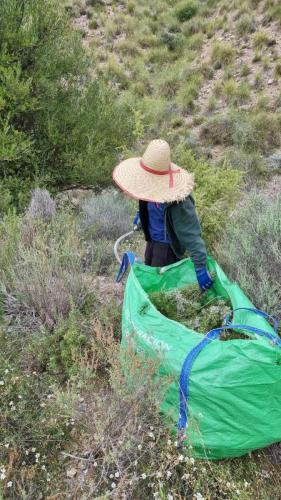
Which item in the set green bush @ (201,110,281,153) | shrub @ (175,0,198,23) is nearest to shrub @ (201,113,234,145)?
green bush @ (201,110,281,153)

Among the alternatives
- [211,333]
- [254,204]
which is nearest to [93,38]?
[254,204]

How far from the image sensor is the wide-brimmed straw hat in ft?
8.11

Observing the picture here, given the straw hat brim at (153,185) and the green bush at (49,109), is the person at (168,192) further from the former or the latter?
the green bush at (49,109)

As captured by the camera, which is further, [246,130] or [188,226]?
[246,130]

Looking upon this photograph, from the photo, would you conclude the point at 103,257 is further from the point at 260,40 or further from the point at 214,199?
the point at 260,40

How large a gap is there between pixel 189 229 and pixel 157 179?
1.32 ft

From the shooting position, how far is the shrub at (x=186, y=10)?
13.3 m

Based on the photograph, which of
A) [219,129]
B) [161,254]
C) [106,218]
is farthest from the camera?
[219,129]

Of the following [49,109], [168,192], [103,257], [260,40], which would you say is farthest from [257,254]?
[260,40]

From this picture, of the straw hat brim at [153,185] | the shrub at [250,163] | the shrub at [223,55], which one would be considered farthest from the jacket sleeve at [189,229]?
the shrub at [223,55]

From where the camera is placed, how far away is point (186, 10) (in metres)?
13.4

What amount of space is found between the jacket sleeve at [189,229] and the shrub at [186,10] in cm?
1329

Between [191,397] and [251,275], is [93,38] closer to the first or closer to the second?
[251,275]

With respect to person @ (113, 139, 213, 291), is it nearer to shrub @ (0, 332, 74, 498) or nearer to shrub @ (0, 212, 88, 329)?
shrub @ (0, 212, 88, 329)
